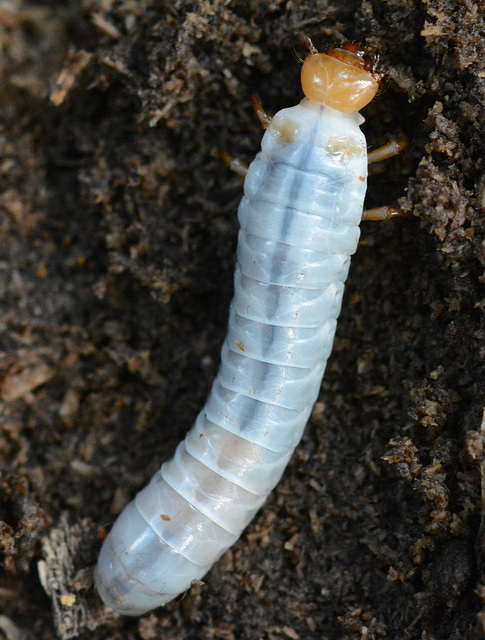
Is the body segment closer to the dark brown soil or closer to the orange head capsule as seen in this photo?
the orange head capsule

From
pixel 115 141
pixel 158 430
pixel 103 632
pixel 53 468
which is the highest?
pixel 115 141

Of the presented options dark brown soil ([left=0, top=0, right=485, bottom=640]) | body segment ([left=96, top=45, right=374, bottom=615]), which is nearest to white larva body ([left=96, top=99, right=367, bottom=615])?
body segment ([left=96, top=45, right=374, bottom=615])

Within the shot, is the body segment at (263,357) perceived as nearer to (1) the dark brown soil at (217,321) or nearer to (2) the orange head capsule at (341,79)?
(2) the orange head capsule at (341,79)

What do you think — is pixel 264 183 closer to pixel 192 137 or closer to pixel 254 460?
pixel 192 137

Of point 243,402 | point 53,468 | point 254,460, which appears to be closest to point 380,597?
point 254,460

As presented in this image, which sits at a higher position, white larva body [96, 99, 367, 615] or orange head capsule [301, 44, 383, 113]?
orange head capsule [301, 44, 383, 113]

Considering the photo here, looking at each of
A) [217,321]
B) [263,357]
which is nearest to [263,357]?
[263,357]
